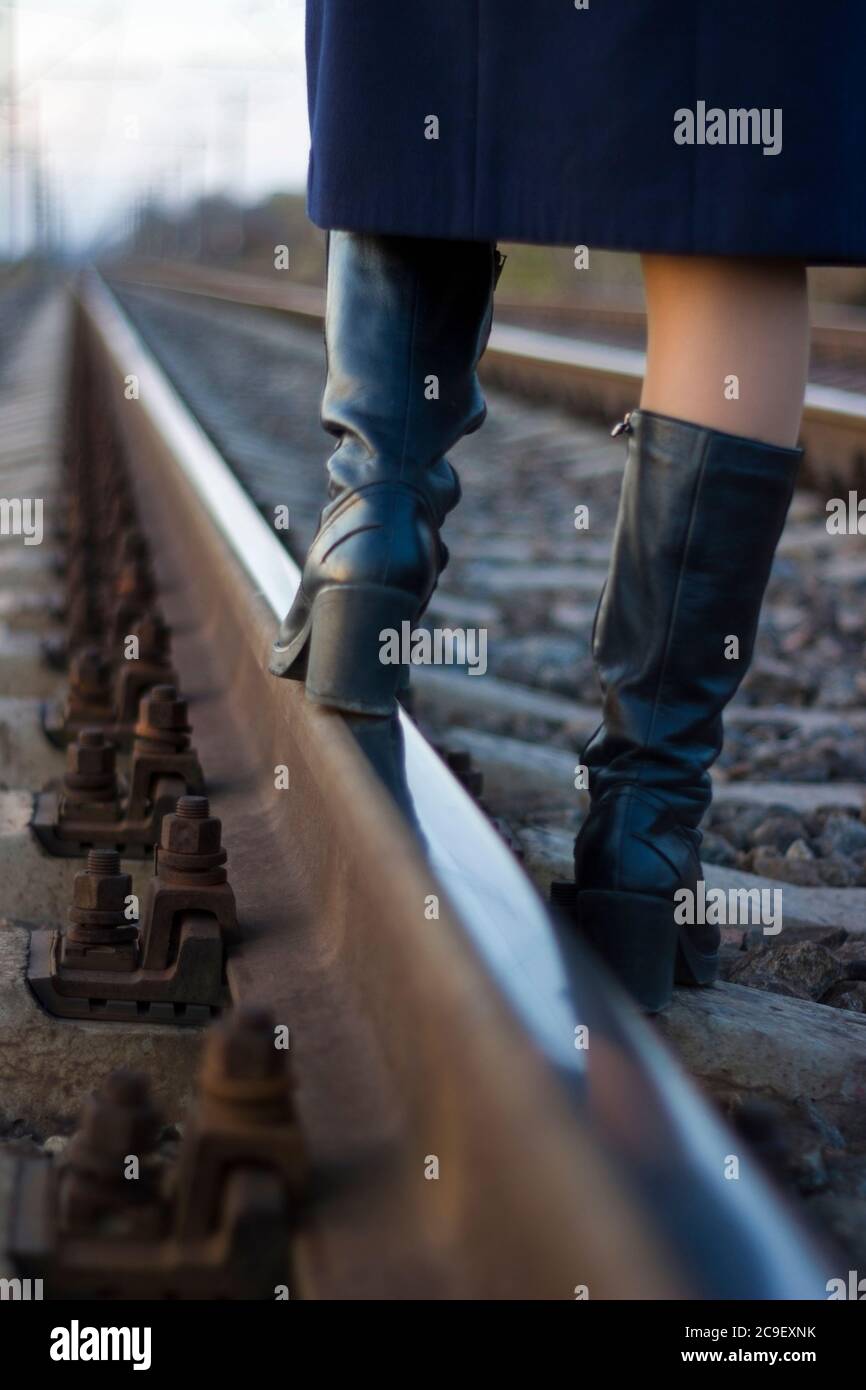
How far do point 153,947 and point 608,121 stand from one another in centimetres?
88

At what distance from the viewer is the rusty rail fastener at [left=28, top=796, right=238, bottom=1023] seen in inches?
66.5

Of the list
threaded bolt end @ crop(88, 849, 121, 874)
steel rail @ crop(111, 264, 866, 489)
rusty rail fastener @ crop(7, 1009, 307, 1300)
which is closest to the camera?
rusty rail fastener @ crop(7, 1009, 307, 1300)

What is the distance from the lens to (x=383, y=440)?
79.1 inches

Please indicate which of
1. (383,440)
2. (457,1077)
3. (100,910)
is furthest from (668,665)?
(457,1077)

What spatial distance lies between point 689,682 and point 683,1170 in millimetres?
973

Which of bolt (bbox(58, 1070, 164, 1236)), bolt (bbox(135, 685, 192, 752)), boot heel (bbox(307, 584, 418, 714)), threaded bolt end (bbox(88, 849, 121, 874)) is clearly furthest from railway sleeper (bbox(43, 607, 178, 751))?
bolt (bbox(58, 1070, 164, 1236))

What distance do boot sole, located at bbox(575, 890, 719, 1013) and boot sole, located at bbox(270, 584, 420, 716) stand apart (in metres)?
0.30

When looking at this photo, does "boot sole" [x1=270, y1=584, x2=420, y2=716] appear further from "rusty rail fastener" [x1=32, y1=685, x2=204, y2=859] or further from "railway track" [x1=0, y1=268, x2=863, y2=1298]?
"rusty rail fastener" [x1=32, y1=685, x2=204, y2=859]

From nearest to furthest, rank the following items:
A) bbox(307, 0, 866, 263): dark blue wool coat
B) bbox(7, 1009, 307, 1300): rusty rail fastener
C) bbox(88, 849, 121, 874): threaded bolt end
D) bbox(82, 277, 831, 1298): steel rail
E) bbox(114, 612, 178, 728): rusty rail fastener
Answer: bbox(82, 277, 831, 1298): steel rail → bbox(7, 1009, 307, 1300): rusty rail fastener → bbox(307, 0, 866, 263): dark blue wool coat → bbox(88, 849, 121, 874): threaded bolt end → bbox(114, 612, 178, 728): rusty rail fastener

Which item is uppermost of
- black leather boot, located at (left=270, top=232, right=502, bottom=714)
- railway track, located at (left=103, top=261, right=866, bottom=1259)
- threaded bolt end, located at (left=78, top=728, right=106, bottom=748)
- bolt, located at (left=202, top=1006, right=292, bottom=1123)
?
black leather boot, located at (left=270, top=232, right=502, bottom=714)

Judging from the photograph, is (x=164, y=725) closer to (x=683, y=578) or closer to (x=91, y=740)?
(x=91, y=740)

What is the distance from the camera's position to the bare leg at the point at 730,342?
5.85 feet

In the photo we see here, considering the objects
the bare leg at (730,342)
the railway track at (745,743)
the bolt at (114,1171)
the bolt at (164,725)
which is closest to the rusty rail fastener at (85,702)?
the bolt at (164,725)
